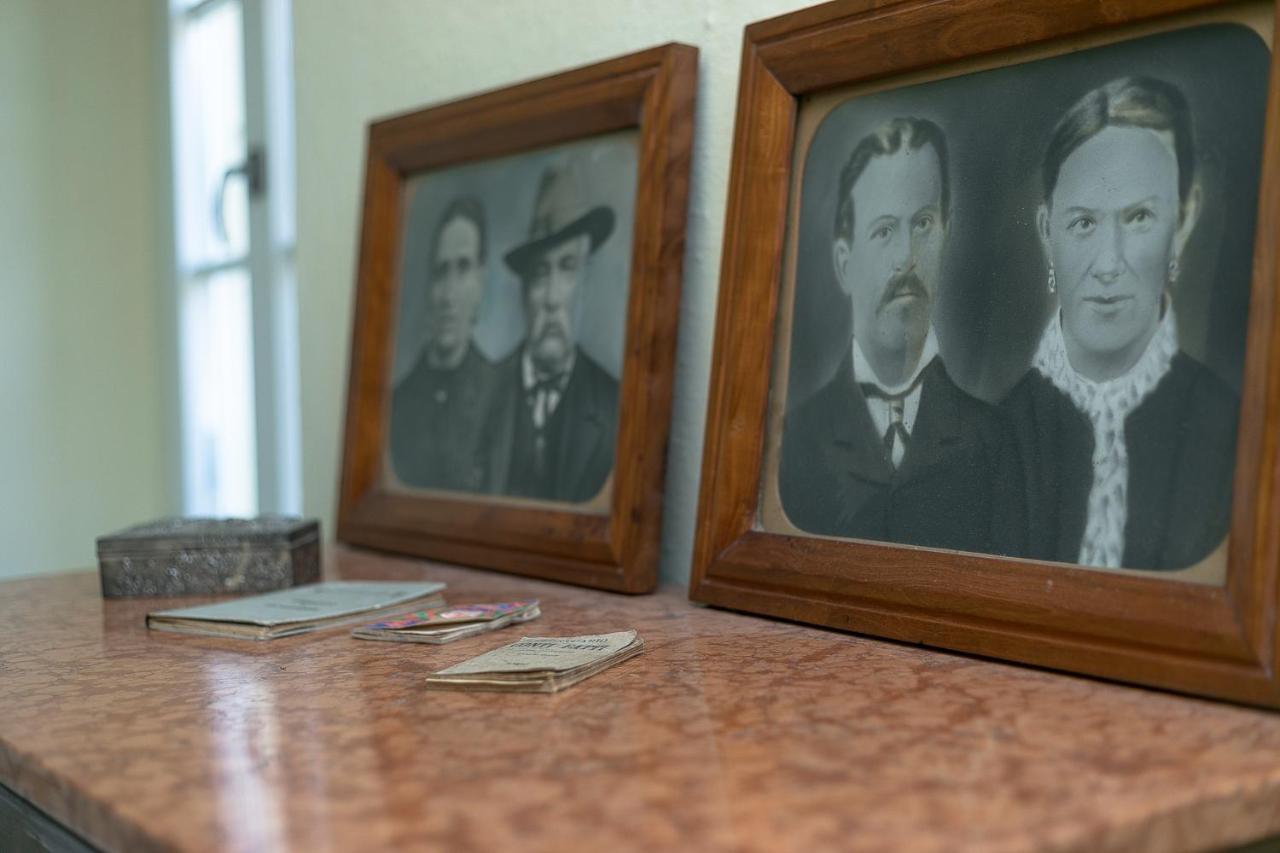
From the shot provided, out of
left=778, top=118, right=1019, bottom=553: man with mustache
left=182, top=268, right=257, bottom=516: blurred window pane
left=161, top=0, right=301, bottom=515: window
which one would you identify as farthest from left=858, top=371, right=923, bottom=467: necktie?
left=182, top=268, right=257, bottom=516: blurred window pane

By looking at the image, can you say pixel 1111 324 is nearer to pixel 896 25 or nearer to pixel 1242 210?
pixel 1242 210

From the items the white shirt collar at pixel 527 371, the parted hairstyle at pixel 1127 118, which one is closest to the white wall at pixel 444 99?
the white shirt collar at pixel 527 371

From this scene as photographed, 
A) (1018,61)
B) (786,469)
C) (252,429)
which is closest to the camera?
(1018,61)

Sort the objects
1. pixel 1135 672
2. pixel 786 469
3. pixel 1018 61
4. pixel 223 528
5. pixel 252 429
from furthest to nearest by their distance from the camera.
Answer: pixel 252 429
pixel 223 528
pixel 786 469
pixel 1018 61
pixel 1135 672

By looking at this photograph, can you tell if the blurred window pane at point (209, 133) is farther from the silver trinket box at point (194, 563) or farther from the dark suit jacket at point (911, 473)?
the dark suit jacket at point (911, 473)

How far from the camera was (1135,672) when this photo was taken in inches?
33.0

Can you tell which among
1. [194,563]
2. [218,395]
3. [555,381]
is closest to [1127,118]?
[555,381]

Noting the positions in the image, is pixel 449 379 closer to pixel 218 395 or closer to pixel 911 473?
pixel 911 473

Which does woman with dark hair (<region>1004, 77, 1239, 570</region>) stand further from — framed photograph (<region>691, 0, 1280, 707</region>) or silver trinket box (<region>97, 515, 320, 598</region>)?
silver trinket box (<region>97, 515, 320, 598</region>)

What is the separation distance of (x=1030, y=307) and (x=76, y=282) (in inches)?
90.2

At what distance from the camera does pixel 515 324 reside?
1473mm

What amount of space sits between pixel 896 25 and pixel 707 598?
521 millimetres

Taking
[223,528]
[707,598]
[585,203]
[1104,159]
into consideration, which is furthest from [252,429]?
[1104,159]

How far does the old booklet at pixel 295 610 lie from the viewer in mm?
1121
